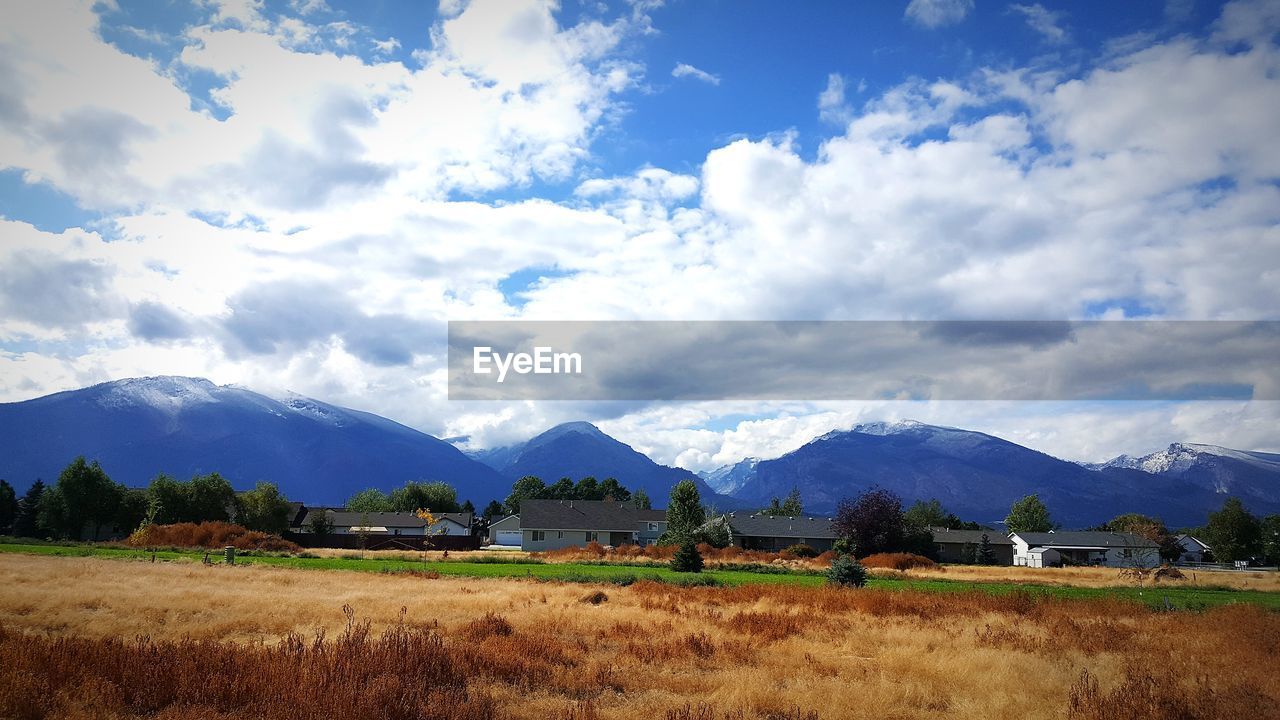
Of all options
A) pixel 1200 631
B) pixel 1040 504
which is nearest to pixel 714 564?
pixel 1200 631

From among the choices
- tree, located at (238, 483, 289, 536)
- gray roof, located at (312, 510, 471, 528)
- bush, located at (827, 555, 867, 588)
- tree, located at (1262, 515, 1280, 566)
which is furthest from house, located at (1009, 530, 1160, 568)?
tree, located at (238, 483, 289, 536)

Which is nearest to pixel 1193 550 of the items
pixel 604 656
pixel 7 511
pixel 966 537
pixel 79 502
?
pixel 966 537

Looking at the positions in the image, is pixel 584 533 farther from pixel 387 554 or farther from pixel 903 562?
pixel 903 562

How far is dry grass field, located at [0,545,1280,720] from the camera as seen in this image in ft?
36.0

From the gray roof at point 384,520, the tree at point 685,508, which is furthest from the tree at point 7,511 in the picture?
the tree at point 685,508

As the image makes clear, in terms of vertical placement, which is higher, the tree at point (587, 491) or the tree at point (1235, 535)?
the tree at point (587, 491)

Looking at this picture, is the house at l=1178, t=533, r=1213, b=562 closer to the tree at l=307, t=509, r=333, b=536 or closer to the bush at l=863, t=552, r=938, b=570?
the bush at l=863, t=552, r=938, b=570

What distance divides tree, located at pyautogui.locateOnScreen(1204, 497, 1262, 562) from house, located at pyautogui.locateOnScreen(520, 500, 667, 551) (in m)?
87.9

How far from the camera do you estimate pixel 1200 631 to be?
22422 millimetres

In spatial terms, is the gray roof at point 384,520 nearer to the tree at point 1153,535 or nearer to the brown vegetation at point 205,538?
the brown vegetation at point 205,538

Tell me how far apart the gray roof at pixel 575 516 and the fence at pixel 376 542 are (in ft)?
37.2

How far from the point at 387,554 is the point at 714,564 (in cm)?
3187

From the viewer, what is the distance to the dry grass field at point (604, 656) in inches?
432

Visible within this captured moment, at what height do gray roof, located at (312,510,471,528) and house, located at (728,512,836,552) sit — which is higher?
gray roof, located at (312,510,471,528)
